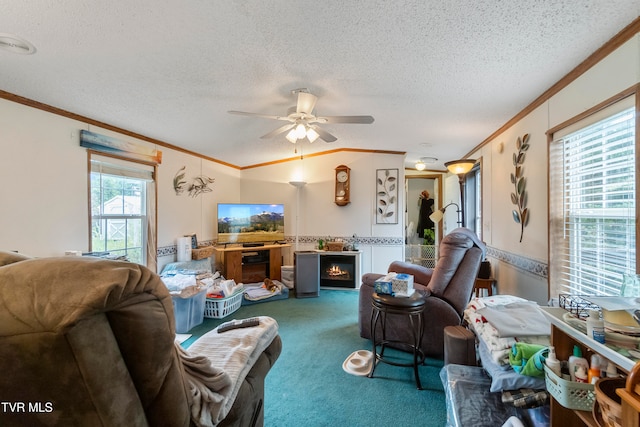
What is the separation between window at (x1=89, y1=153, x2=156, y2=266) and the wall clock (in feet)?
9.65

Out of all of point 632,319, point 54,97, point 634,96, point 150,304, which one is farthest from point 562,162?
point 54,97

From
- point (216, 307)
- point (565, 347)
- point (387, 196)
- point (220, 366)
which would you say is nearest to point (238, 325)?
point (220, 366)

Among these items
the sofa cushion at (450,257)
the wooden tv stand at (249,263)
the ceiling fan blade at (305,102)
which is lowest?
the wooden tv stand at (249,263)

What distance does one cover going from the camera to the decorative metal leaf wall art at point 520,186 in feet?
8.62

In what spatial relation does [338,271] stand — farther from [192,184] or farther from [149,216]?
[149,216]

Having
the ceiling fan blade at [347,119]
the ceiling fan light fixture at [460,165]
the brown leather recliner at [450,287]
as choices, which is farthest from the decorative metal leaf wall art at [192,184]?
the ceiling fan light fixture at [460,165]

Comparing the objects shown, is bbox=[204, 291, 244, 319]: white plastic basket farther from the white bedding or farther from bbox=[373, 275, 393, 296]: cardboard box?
the white bedding

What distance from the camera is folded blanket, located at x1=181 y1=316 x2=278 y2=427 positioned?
0.91 m

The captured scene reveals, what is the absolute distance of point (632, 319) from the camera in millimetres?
853

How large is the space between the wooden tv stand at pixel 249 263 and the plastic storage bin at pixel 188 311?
1266mm

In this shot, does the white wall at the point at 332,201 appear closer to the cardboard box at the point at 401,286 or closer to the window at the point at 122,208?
the window at the point at 122,208

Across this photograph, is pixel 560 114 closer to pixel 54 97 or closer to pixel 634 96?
pixel 634 96

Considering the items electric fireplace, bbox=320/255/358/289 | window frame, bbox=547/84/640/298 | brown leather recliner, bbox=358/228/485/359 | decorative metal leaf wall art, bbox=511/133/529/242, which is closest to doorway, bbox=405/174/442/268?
electric fireplace, bbox=320/255/358/289

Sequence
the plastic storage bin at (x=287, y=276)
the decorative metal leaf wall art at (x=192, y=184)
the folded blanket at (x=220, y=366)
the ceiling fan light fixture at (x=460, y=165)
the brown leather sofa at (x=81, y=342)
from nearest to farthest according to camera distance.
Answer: the brown leather sofa at (x=81, y=342), the folded blanket at (x=220, y=366), the ceiling fan light fixture at (x=460, y=165), the decorative metal leaf wall art at (x=192, y=184), the plastic storage bin at (x=287, y=276)
